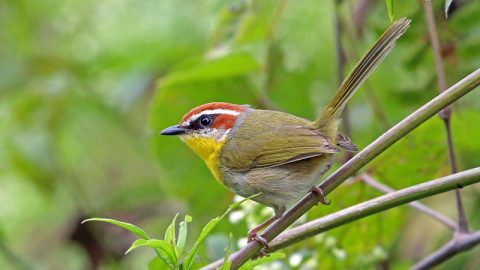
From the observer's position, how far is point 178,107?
A: 412 cm

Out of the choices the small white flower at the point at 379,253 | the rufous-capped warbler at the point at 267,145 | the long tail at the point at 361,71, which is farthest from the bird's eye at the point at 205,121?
the small white flower at the point at 379,253

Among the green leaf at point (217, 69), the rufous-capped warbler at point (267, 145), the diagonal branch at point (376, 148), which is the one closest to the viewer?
the diagonal branch at point (376, 148)

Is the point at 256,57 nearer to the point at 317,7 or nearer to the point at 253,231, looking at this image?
the point at 317,7

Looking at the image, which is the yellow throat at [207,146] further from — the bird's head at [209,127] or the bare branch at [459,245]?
the bare branch at [459,245]

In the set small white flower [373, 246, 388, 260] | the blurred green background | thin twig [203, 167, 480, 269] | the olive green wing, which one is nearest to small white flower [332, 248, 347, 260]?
the blurred green background

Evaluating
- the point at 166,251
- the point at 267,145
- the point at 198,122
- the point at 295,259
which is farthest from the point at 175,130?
the point at 166,251

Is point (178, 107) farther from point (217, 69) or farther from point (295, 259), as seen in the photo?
point (295, 259)

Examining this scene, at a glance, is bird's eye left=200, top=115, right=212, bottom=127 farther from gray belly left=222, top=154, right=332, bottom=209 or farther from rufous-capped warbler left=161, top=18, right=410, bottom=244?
gray belly left=222, top=154, right=332, bottom=209

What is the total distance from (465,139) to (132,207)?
212cm

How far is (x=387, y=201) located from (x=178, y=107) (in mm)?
2043

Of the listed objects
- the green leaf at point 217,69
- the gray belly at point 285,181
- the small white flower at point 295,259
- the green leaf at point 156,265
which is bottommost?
the small white flower at point 295,259

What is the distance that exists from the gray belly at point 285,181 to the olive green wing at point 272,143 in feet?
0.13

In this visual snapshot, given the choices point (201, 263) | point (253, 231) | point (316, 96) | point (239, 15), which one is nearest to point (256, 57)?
point (239, 15)

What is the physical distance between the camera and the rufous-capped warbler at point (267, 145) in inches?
123
